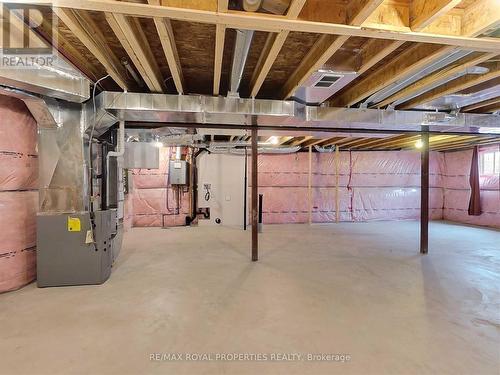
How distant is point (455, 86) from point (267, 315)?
2.91 meters

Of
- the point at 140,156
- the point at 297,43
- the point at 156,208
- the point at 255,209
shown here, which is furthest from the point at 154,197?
the point at 297,43

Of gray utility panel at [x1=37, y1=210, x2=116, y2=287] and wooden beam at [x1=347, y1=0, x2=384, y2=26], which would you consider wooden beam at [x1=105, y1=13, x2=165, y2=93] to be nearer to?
wooden beam at [x1=347, y1=0, x2=384, y2=26]

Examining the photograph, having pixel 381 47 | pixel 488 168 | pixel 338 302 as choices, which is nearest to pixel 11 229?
pixel 338 302

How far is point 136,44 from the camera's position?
1.88m

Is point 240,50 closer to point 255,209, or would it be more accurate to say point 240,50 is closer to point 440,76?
point 440,76

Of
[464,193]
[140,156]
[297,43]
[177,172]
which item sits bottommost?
[464,193]

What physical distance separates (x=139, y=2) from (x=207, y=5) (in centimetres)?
37

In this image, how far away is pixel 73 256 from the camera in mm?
2811

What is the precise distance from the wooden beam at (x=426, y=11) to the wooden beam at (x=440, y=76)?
867 mm

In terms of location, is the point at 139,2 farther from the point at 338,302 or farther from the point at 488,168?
the point at 488,168

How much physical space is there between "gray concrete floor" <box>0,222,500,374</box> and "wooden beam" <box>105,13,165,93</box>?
6.84 ft

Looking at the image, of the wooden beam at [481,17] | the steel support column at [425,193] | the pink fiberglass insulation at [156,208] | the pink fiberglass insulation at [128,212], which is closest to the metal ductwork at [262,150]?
the pink fiberglass insulation at [156,208]

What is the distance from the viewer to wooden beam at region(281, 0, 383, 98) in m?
1.51

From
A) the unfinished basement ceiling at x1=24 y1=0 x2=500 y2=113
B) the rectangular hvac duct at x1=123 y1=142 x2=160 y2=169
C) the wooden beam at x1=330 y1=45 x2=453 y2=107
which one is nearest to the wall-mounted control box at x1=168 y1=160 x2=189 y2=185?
the rectangular hvac duct at x1=123 y1=142 x2=160 y2=169
